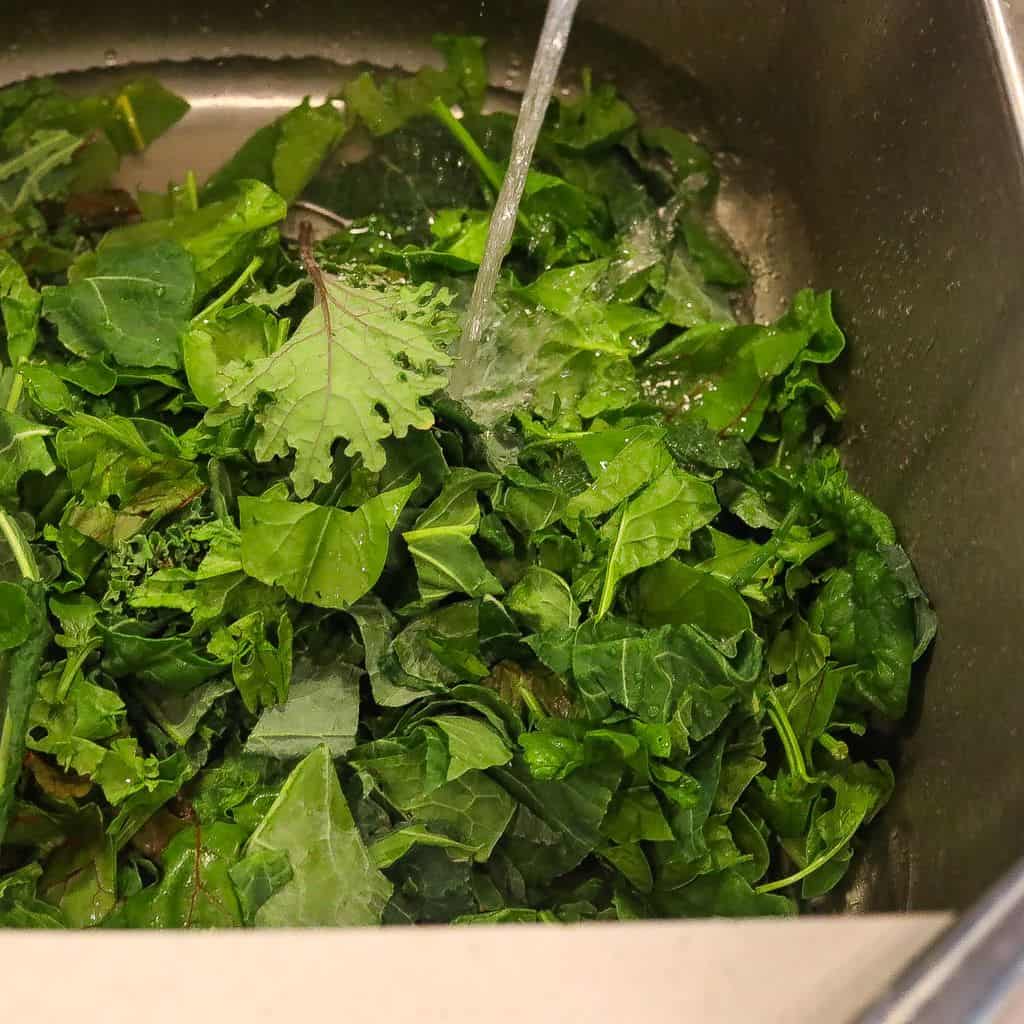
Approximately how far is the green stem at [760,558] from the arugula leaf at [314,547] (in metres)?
0.30

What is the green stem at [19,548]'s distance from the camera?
0.78 meters

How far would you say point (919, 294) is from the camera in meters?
0.92

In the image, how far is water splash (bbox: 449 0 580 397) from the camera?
917 millimetres

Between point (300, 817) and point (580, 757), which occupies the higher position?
point (580, 757)

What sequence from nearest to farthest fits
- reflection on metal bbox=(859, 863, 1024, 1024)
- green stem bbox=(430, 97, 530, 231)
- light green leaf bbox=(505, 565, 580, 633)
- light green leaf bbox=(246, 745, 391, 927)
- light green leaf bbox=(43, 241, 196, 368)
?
reflection on metal bbox=(859, 863, 1024, 1024) < light green leaf bbox=(246, 745, 391, 927) < light green leaf bbox=(505, 565, 580, 633) < light green leaf bbox=(43, 241, 196, 368) < green stem bbox=(430, 97, 530, 231)

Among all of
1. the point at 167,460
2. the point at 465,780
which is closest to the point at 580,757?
the point at 465,780

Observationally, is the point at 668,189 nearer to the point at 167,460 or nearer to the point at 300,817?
the point at 167,460

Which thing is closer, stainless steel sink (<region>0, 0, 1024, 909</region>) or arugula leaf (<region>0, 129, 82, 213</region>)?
stainless steel sink (<region>0, 0, 1024, 909</region>)

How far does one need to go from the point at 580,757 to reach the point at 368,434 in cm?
31

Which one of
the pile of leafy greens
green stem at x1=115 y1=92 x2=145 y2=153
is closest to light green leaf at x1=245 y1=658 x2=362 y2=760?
the pile of leafy greens

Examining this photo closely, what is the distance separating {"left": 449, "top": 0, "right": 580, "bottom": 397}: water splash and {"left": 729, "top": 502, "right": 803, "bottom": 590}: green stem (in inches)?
12.9

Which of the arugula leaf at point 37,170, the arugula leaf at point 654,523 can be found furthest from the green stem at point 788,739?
the arugula leaf at point 37,170

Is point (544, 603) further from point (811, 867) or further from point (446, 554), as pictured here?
point (811, 867)

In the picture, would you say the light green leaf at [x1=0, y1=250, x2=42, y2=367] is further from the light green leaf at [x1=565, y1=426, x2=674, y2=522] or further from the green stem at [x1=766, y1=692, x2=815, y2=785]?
the green stem at [x1=766, y1=692, x2=815, y2=785]
